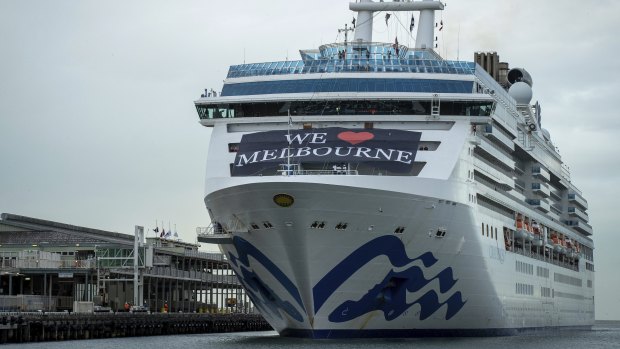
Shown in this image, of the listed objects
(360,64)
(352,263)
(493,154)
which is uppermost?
(360,64)

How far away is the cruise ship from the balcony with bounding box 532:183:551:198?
916cm

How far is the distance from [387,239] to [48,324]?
19.1m

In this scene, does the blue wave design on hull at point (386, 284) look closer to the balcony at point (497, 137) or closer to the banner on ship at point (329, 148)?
the banner on ship at point (329, 148)

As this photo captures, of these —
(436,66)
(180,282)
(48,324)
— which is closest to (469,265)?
(436,66)

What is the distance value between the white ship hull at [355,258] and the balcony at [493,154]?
3864 mm

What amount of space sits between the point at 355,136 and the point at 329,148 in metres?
1.35

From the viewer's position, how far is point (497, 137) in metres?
54.5

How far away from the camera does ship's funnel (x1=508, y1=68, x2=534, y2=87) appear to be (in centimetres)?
7475

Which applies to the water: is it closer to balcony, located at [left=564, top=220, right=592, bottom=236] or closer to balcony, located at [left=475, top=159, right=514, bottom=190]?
balcony, located at [left=475, top=159, right=514, bottom=190]

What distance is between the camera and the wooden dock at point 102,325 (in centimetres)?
5288

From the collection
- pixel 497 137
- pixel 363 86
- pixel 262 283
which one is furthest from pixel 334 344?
pixel 497 137

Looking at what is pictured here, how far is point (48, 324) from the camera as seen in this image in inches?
2169

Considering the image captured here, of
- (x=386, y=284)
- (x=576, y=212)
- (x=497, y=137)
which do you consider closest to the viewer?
(x=386, y=284)

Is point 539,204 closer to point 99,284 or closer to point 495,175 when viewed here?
point 495,175
